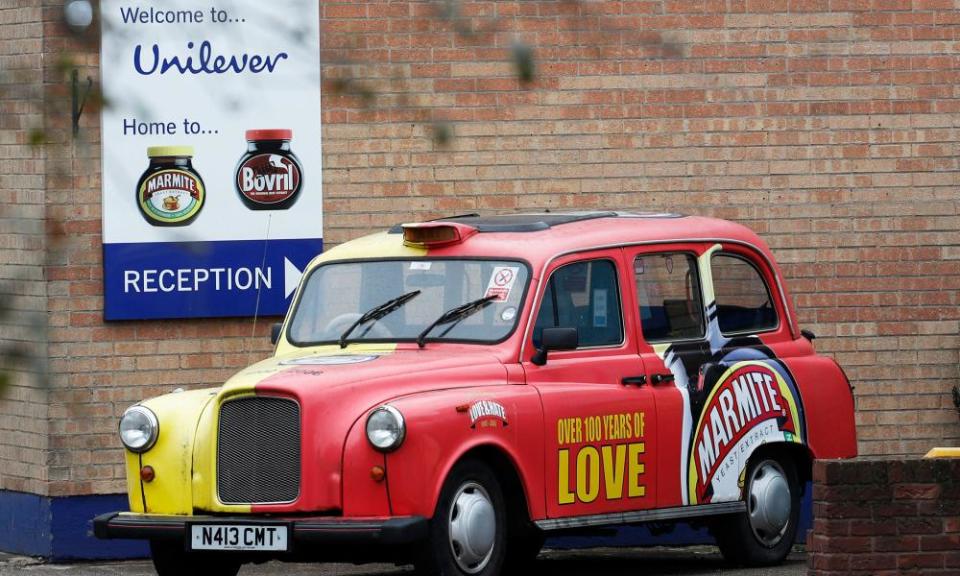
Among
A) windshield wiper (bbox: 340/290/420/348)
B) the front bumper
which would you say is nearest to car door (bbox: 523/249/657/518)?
windshield wiper (bbox: 340/290/420/348)

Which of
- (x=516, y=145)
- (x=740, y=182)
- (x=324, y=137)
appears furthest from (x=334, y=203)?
(x=740, y=182)

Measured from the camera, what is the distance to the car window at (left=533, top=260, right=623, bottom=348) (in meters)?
8.70

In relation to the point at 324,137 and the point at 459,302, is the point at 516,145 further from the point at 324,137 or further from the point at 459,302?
the point at 459,302

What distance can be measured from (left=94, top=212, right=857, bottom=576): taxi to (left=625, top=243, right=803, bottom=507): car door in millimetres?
11

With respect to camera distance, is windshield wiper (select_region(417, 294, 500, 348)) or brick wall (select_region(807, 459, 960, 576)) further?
windshield wiper (select_region(417, 294, 500, 348))

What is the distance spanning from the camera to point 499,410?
26.2 ft

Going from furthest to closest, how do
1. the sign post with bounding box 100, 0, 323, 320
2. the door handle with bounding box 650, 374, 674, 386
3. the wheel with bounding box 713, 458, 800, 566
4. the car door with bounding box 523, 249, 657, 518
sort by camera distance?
the sign post with bounding box 100, 0, 323, 320 → the wheel with bounding box 713, 458, 800, 566 → the door handle with bounding box 650, 374, 674, 386 → the car door with bounding box 523, 249, 657, 518

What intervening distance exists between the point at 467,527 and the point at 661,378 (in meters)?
1.54

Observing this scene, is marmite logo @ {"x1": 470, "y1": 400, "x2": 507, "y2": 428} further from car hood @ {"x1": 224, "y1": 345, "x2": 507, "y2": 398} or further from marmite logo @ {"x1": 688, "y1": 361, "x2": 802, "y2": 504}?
marmite logo @ {"x1": 688, "y1": 361, "x2": 802, "y2": 504}

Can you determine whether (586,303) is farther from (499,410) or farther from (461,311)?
(499,410)

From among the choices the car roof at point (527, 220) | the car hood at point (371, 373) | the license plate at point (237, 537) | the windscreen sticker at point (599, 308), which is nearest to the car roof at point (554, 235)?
the car roof at point (527, 220)

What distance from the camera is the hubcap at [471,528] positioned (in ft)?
25.6

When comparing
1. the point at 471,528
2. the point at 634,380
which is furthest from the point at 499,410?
the point at 634,380

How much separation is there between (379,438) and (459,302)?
52.8 inches
